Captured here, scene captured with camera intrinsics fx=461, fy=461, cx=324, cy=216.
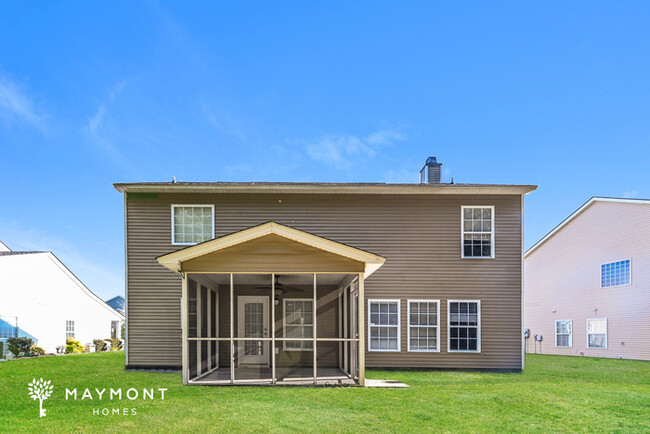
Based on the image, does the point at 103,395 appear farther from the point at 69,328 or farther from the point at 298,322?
the point at 69,328

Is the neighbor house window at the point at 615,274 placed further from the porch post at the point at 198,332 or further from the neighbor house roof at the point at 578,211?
the porch post at the point at 198,332

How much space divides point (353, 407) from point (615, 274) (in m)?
17.1

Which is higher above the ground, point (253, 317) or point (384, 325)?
point (253, 317)

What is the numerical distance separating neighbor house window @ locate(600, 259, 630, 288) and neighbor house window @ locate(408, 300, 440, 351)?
11.0m

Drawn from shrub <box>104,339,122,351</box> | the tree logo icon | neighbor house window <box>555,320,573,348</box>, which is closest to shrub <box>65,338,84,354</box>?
shrub <box>104,339,122,351</box>

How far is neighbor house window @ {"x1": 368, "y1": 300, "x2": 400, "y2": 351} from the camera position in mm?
13352

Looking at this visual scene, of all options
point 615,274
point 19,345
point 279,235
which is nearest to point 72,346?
point 19,345

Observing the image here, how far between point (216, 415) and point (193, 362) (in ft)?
11.5

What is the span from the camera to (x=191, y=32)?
22.2 metres

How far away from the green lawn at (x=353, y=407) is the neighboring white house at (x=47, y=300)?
11205 mm

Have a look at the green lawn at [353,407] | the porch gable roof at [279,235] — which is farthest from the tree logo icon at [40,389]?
the porch gable roof at [279,235]

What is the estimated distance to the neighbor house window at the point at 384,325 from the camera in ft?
43.8

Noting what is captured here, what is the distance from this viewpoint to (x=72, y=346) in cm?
2392

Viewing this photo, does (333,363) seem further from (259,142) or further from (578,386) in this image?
(259,142)
